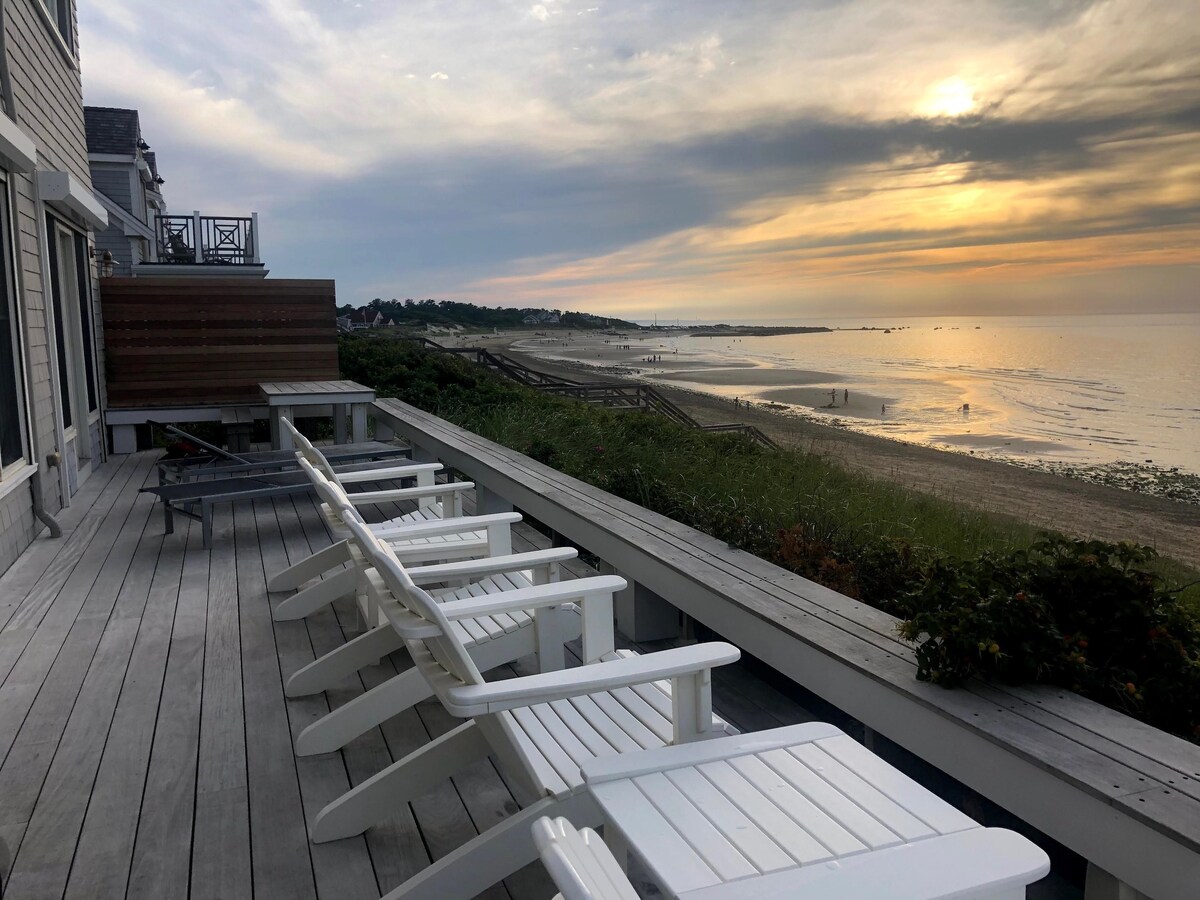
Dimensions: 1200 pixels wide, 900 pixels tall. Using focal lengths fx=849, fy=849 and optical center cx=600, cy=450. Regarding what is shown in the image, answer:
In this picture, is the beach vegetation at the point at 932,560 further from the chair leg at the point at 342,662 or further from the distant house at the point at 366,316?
the distant house at the point at 366,316

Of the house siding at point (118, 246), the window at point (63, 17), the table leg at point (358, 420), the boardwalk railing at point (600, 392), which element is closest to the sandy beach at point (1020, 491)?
the boardwalk railing at point (600, 392)

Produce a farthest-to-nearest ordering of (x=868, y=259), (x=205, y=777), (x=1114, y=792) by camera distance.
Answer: (x=868, y=259), (x=205, y=777), (x=1114, y=792)

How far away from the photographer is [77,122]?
26.7 feet

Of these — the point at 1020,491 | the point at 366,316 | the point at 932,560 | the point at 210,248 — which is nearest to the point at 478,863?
the point at 932,560

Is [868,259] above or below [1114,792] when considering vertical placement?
above

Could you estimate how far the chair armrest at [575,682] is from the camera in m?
1.70

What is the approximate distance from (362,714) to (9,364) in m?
4.19

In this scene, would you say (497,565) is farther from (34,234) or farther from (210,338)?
(210,338)

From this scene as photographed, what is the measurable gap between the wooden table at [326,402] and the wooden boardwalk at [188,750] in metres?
2.90

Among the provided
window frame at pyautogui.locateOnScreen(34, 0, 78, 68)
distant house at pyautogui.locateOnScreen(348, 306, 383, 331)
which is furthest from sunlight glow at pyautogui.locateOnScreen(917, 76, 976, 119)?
distant house at pyautogui.locateOnScreen(348, 306, 383, 331)

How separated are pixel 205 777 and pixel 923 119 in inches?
635

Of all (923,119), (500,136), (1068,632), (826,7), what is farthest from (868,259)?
(1068,632)

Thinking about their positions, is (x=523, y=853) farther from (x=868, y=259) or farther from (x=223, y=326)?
(x=868, y=259)

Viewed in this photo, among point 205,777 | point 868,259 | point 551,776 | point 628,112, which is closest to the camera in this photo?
point 551,776
